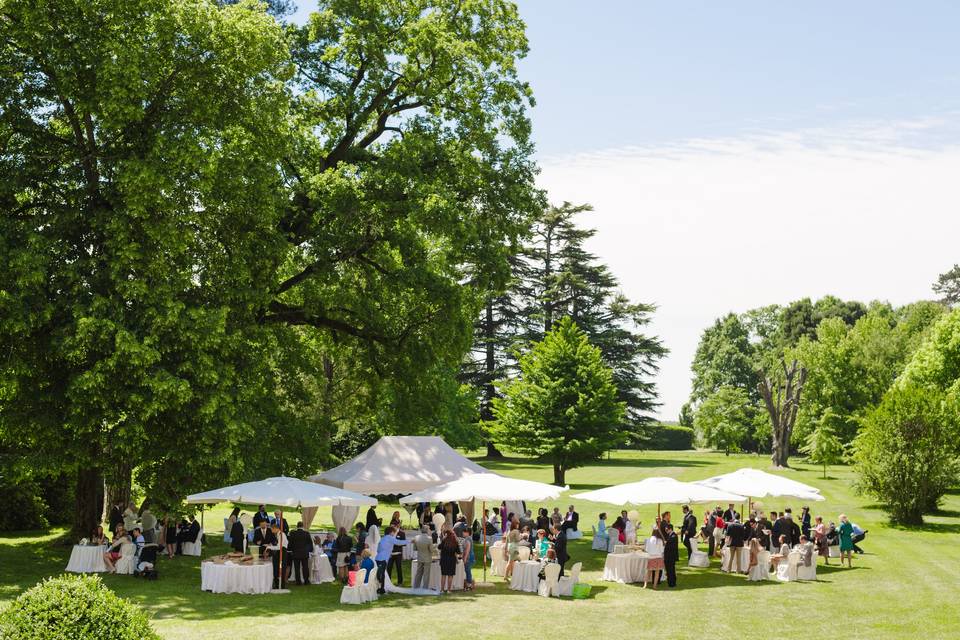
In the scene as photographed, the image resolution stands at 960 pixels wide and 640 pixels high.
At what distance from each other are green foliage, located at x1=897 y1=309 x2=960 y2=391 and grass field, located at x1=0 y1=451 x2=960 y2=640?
2215 centimetres

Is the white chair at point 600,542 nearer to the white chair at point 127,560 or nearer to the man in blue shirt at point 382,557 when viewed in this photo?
the man in blue shirt at point 382,557

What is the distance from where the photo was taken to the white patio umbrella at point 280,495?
66.2ft

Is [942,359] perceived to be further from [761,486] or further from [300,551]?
[300,551]

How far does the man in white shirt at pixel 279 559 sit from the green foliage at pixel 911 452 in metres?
22.7

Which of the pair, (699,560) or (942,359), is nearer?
(699,560)

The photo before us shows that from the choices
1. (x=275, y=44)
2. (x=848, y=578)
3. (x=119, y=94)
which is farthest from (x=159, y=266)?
(x=848, y=578)

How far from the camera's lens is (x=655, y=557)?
21781 mm

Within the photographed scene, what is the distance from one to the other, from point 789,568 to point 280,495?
1228 centimetres

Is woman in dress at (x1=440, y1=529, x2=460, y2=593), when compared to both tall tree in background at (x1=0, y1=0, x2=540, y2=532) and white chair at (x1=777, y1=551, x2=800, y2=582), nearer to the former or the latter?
tall tree in background at (x1=0, y1=0, x2=540, y2=532)

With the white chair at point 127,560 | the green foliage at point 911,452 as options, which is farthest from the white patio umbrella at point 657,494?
the green foliage at point 911,452

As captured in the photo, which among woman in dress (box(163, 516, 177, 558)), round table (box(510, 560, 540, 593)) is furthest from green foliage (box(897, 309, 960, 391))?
woman in dress (box(163, 516, 177, 558))

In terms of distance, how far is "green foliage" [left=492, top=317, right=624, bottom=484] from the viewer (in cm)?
4806

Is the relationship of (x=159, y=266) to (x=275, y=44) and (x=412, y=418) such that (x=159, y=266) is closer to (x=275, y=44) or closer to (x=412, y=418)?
(x=275, y=44)

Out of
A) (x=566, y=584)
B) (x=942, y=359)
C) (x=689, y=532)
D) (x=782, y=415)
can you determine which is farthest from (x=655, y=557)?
(x=782, y=415)
